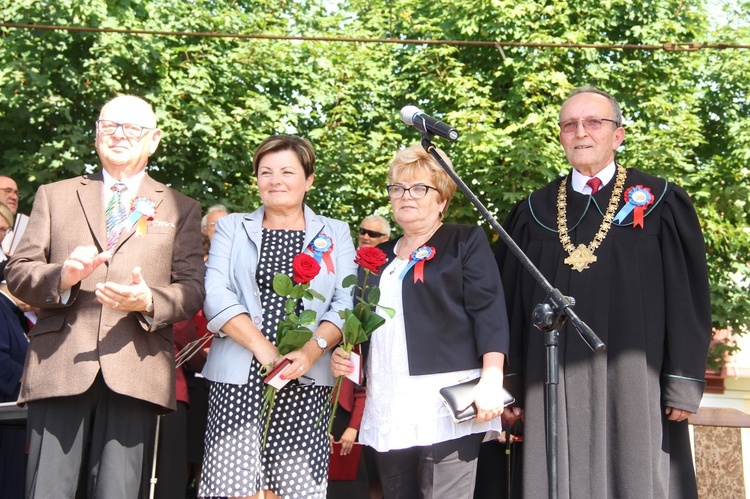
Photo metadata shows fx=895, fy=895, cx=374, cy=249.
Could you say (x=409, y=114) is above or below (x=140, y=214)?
above

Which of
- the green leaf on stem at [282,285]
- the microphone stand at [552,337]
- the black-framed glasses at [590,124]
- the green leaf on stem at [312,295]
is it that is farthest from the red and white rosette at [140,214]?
the black-framed glasses at [590,124]

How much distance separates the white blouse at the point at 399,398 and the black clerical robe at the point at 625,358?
1.36 feet

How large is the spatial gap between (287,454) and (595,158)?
2140 millimetres

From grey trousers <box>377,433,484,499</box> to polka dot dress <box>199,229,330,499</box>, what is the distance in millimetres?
340

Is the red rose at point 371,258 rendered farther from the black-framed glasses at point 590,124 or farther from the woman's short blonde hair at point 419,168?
the black-framed glasses at point 590,124

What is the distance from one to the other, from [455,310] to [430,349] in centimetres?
23

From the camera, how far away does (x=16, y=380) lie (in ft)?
17.6

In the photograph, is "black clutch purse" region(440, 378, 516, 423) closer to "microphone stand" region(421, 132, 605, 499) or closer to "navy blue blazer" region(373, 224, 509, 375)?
"navy blue blazer" region(373, 224, 509, 375)

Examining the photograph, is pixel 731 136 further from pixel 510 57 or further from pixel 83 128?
pixel 83 128

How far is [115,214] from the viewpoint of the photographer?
13.2 feet

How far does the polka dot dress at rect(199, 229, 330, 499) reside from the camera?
4.03m

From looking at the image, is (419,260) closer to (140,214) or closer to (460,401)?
(460,401)

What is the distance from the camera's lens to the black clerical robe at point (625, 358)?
4.23m

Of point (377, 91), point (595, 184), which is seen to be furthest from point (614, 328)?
point (377, 91)
